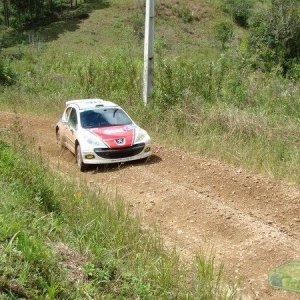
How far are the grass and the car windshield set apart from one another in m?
4.15

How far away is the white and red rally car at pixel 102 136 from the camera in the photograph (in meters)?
11.2

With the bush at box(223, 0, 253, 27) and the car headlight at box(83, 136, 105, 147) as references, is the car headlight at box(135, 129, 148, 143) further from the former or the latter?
the bush at box(223, 0, 253, 27)

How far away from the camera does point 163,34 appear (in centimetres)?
4616

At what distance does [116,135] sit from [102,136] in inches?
12.0

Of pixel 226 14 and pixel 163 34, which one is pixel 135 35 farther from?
pixel 226 14

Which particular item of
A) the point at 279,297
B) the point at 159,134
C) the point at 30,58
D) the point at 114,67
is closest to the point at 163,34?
the point at 30,58

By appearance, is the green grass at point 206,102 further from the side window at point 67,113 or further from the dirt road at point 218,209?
the side window at point 67,113

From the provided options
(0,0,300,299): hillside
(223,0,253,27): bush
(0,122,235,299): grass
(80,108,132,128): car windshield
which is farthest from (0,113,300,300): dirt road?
(223,0,253,27): bush

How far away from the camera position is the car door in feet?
39.7

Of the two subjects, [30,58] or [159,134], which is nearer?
[159,134]

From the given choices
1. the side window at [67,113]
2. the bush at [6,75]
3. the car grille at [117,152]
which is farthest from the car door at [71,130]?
the bush at [6,75]

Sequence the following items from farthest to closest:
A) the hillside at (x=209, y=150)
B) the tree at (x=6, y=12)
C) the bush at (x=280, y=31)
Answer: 1. the tree at (x=6, y=12)
2. the bush at (x=280, y=31)
3. the hillside at (x=209, y=150)

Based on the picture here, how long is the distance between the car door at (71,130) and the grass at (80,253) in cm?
412

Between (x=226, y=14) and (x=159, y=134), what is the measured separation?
4448 centimetres
